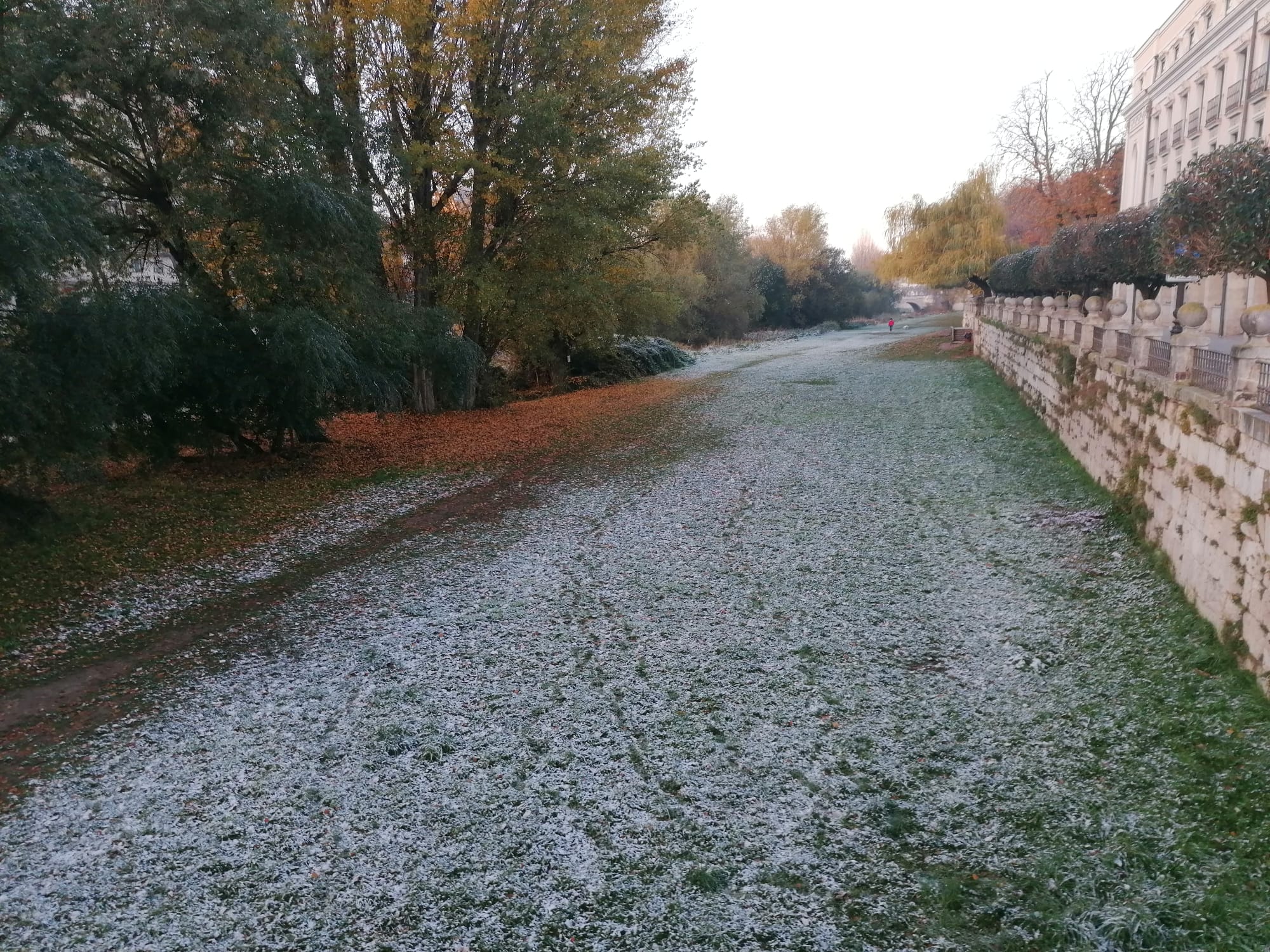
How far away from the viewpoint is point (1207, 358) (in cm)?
752

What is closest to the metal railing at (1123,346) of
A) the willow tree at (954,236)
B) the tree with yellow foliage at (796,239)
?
the willow tree at (954,236)

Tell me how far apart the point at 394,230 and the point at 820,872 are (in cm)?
1594

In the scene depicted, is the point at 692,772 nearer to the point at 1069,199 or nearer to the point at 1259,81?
the point at 1259,81

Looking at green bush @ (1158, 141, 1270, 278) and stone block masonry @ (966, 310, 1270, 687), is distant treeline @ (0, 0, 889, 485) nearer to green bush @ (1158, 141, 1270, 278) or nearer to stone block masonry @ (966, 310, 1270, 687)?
stone block masonry @ (966, 310, 1270, 687)

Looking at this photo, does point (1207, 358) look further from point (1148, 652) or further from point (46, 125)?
point (46, 125)

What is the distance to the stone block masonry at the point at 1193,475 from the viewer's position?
227 inches

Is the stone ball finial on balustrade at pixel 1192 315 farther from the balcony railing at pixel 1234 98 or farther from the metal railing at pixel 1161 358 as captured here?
the balcony railing at pixel 1234 98

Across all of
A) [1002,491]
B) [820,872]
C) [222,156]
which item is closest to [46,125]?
[222,156]

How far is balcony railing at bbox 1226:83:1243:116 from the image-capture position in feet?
93.1

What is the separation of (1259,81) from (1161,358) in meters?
25.9

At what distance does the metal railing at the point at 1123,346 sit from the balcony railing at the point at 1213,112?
26.5m

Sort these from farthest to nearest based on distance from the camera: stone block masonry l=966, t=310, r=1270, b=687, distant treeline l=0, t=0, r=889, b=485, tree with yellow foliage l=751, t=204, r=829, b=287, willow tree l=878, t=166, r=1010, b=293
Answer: tree with yellow foliage l=751, t=204, r=829, b=287
willow tree l=878, t=166, r=1010, b=293
distant treeline l=0, t=0, r=889, b=485
stone block masonry l=966, t=310, r=1270, b=687

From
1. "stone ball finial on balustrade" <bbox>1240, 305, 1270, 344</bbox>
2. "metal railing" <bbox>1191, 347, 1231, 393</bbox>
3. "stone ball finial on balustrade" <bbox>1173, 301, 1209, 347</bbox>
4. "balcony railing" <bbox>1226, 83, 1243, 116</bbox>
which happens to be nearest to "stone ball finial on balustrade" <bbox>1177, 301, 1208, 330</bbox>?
"stone ball finial on balustrade" <bbox>1173, 301, 1209, 347</bbox>

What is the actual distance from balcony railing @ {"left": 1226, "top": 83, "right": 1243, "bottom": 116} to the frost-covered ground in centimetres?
2838
